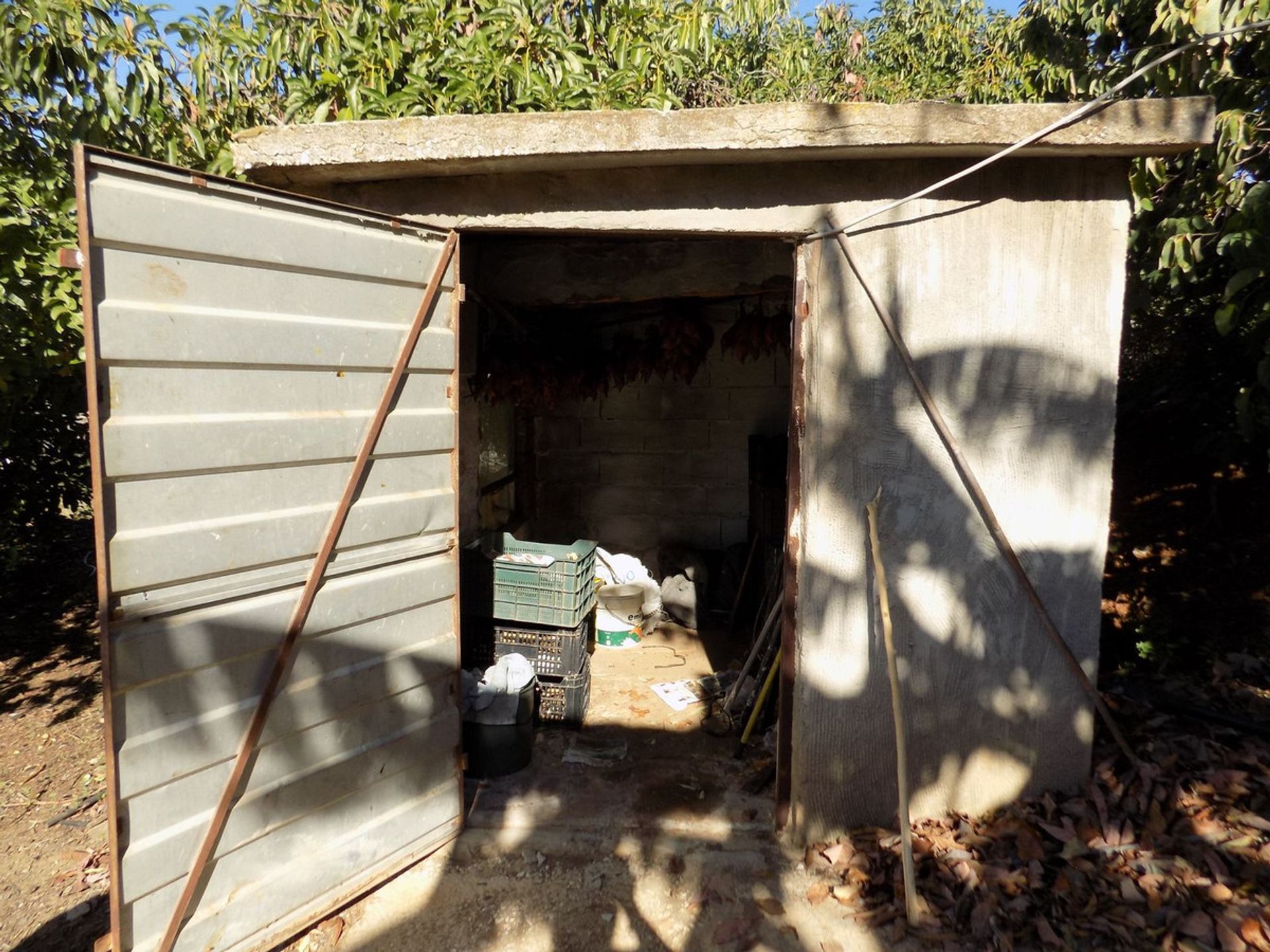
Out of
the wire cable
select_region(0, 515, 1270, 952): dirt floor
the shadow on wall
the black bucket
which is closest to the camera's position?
the wire cable

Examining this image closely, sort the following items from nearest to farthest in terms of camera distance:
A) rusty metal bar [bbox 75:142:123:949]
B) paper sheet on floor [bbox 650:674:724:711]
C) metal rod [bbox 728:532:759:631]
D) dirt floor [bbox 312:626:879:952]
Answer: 1. rusty metal bar [bbox 75:142:123:949]
2. dirt floor [bbox 312:626:879:952]
3. paper sheet on floor [bbox 650:674:724:711]
4. metal rod [bbox 728:532:759:631]

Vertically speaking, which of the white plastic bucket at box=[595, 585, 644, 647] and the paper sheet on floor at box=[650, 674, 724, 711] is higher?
the white plastic bucket at box=[595, 585, 644, 647]

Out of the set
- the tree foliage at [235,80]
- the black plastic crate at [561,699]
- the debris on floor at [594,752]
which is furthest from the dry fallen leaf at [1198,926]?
the tree foliage at [235,80]

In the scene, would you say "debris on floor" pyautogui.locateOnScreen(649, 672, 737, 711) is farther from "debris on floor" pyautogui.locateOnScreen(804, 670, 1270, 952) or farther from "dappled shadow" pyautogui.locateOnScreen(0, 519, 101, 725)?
"dappled shadow" pyautogui.locateOnScreen(0, 519, 101, 725)

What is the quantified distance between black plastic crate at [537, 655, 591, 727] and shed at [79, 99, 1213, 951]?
4.22 ft

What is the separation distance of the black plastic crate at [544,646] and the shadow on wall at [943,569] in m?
1.75

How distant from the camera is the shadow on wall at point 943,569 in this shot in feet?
10.3

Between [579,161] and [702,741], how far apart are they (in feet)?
10.9

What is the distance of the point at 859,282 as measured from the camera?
307 cm

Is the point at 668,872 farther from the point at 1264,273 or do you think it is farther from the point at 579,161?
the point at 1264,273

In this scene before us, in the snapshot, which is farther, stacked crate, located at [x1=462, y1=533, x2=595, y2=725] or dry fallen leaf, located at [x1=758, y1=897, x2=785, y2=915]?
stacked crate, located at [x1=462, y1=533, x2=595, y2=725]

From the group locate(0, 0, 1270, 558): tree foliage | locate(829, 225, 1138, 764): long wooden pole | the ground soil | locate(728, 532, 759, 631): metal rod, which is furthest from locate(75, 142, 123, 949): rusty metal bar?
locate(728, 532, 759, 631): metal rod

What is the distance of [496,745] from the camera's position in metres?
4.07

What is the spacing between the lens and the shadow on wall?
10.3 feet
